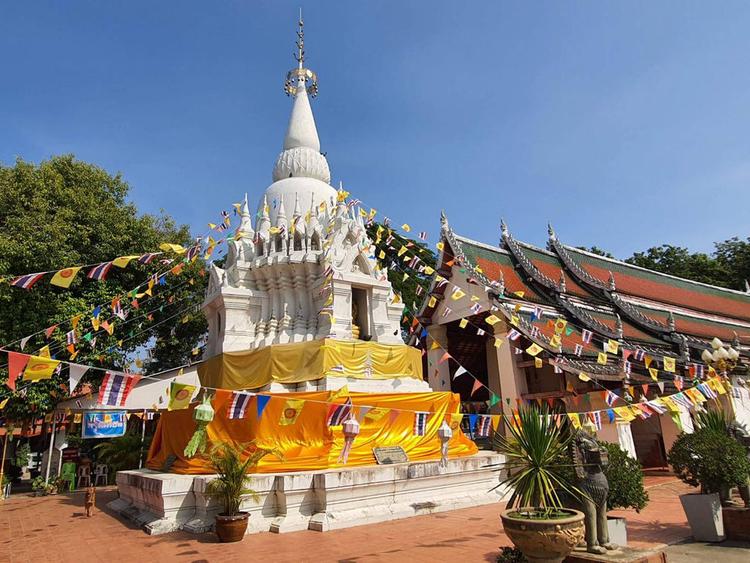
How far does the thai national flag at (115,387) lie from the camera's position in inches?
302

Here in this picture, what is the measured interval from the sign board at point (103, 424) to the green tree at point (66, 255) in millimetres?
1313

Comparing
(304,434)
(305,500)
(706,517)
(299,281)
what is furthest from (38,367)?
(706,517)

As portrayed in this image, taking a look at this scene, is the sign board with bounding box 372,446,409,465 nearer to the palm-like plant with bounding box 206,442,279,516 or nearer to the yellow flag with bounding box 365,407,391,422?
the yellow flag with bounding box 365,407,391,422

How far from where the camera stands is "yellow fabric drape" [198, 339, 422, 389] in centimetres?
1238

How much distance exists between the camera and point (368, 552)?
6969mm

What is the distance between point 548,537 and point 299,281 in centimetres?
1113

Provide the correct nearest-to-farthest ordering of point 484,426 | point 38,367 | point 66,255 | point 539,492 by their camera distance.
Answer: point 539,492, point 38,367, point 484,426, point 66,255

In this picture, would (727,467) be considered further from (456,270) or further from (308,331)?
(456,270)

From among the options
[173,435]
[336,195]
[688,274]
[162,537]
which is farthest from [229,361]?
[688,274]

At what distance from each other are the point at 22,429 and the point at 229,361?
10419 mm

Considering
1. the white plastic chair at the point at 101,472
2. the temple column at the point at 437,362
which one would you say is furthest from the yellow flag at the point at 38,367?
the temple column at the point at 437,362

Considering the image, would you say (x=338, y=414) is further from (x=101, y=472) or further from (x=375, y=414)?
(x=101, y=472)

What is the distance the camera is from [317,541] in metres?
7.76

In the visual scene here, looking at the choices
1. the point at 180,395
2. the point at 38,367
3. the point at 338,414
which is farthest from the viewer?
the point at 338,414
